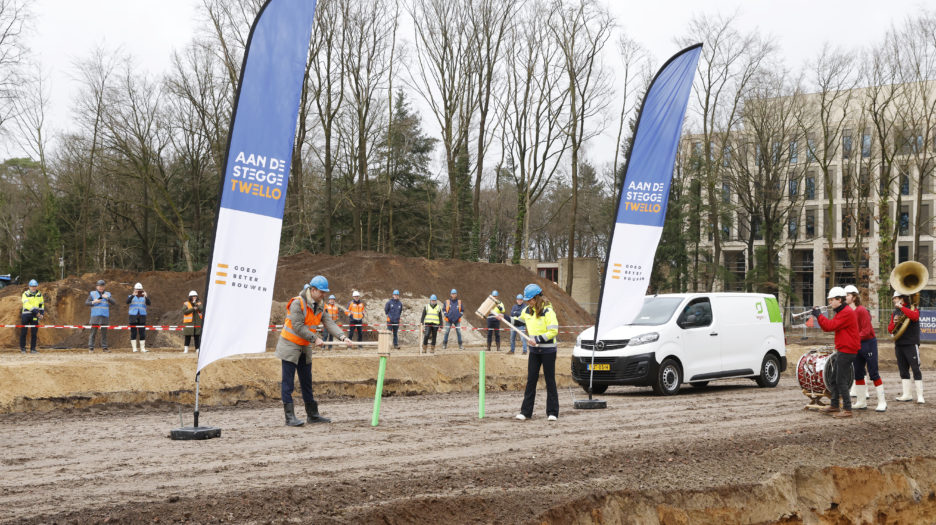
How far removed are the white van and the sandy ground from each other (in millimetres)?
1495

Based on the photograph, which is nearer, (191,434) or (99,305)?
(191,434)

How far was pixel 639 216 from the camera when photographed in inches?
565

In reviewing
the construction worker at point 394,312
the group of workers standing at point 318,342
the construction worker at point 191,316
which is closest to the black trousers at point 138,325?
the construction worker at point 191,316

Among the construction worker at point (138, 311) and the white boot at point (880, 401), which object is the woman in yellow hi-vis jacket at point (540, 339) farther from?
the construction worker at point (138, 311)

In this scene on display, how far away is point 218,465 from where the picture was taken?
8758 millimetres

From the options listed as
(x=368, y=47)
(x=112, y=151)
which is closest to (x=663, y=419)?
(x=368, y=47)

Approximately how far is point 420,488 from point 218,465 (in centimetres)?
241

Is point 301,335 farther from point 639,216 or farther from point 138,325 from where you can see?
point 138,325

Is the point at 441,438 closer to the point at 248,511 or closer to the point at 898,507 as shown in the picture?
the point at 248,511

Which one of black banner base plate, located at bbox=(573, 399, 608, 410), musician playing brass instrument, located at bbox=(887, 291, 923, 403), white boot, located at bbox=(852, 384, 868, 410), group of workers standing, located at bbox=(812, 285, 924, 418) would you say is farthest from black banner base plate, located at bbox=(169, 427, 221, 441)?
musician playing brass instrument, located at bbox=(887, 291, 923, 403)

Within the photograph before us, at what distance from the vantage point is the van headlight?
53.9ft

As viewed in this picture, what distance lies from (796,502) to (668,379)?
781 cm

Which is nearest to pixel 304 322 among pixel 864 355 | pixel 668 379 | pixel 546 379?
pixel 546 379

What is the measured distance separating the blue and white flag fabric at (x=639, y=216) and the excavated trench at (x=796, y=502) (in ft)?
17.1
